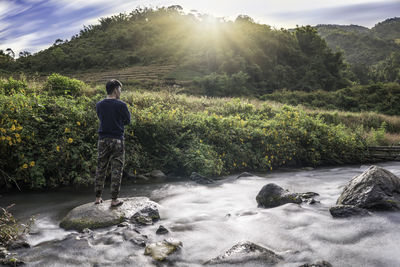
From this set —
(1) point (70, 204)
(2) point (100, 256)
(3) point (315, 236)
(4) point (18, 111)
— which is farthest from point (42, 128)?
(3) point (315, 236)

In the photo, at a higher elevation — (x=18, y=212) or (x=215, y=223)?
(x=18, y=212)

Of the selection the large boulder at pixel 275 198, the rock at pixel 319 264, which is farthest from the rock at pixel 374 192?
the rock at pixel 319 264

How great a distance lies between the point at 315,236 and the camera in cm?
512

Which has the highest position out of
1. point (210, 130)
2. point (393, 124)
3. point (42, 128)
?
point (42, 128)

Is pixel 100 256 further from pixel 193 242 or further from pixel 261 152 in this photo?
pixel 261 152

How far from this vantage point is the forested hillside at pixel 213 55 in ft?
117

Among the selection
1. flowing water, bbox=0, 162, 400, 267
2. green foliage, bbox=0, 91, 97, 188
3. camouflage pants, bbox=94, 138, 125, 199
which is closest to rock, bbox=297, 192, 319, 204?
flowing water, bbox=0, 162, 400, 267

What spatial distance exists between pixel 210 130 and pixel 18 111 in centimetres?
621

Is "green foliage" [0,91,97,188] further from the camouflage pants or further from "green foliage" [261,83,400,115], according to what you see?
"green foliage" [261,83,400,115]

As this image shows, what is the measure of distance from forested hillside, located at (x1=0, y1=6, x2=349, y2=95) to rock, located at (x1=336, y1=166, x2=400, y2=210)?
939 inches

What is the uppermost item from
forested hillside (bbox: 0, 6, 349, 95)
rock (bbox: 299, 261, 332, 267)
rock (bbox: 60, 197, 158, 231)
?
forested hillside (bbox: 0, 6, 349, 95)

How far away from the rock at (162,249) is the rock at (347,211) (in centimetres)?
323

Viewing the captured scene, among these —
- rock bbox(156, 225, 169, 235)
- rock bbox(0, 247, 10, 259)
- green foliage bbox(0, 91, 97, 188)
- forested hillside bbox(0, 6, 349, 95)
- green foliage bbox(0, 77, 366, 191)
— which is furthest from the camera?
forested hillside bbox(0, 6, 349, 95)

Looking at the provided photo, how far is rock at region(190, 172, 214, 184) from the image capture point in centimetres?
916
